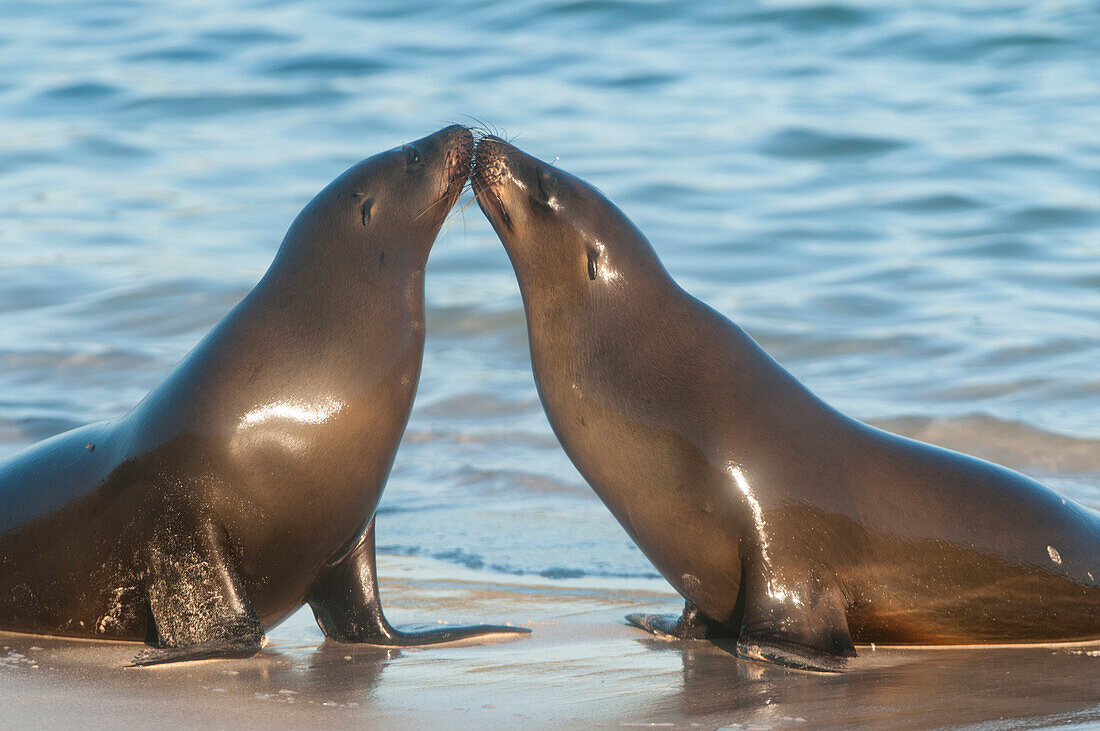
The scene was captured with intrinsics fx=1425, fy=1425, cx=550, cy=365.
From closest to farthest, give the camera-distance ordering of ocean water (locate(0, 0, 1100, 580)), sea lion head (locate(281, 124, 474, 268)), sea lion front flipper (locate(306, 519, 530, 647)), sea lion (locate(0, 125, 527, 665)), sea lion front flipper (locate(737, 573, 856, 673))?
1. sea lion front flipper (locate(737, 573, 856, 673))
2. sea lion (locate(0, 125, 527, 665))
3. sea lion front flipper (locate(306, 519, 530, 647))
4. sea lion head (locate(281, 124, 474, 268))
5. ocean water (locate(0, 0, 1100, 580))

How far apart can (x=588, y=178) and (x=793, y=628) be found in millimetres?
11102

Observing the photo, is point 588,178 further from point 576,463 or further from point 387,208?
point 576,463

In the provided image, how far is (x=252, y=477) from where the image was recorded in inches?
184

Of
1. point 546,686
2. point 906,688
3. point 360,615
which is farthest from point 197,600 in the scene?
point 906,688

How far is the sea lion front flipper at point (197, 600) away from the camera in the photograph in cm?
446

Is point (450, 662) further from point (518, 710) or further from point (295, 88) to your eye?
point (295, 88)

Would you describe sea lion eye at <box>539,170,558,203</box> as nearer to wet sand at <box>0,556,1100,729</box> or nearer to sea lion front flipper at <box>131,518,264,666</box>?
wet sand at <box>0,556,1100,729</box>

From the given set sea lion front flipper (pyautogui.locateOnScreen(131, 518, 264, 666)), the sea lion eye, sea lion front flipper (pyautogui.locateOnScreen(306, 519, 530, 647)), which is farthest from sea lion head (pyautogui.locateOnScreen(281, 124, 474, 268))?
sea lion front flipper (pyautogui.locateOnScreen(131, 518, 264, 666))

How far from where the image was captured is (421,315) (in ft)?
16.8

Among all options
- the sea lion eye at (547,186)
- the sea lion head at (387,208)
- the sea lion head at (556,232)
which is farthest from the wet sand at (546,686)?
the sea lion eye at (547,186)

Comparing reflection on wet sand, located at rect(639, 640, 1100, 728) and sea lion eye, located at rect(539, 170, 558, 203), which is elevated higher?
sea lion eye, located at rect(539, 170, 558, 203)

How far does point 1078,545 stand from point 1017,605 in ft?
1.17

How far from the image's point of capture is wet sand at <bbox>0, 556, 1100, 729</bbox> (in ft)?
12.2

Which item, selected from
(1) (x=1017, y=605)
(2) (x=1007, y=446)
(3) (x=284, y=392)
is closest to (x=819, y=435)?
(1) (x=1017, y=605)
